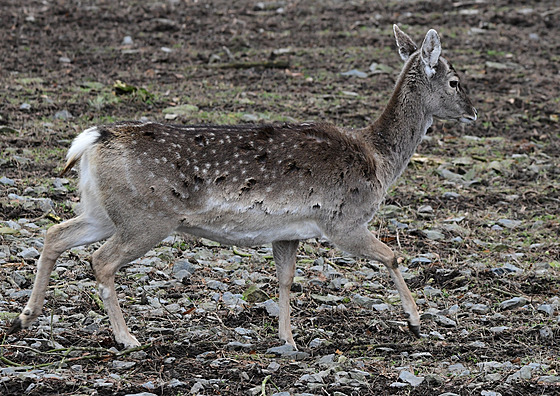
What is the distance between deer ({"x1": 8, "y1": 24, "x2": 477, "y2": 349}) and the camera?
256 inches

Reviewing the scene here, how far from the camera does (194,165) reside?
6.71 m

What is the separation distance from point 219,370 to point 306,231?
5.04ft

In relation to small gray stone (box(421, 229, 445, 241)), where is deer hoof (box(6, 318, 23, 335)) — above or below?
above

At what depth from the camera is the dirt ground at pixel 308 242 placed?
20.2 ft

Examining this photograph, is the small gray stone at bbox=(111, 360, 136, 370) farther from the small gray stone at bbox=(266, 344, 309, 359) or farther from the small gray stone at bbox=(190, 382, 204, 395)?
the small gray stone at bbox=(266, 344, 309, 359)


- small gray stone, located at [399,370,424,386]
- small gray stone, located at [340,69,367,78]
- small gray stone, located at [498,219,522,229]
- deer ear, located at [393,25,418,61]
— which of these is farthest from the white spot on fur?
small gray stone, located at [340,69,367,78]

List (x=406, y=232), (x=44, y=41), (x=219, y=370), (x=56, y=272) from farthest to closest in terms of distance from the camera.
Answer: (x=44, y=41) < (x=406, y=232) < (x=56, y=272) < (x=219, y=370)

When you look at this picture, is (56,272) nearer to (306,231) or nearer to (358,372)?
(306,231)

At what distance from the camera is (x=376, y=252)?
Result: 7.22 meters

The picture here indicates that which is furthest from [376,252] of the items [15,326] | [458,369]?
[15,326]

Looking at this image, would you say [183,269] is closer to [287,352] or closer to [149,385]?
[287,352]

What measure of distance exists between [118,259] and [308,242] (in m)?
3.15

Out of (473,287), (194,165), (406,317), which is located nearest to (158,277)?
(194,165)

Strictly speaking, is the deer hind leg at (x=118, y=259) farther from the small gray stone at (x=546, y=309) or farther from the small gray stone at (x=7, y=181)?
the small gray stone at (x=7, y=181)
